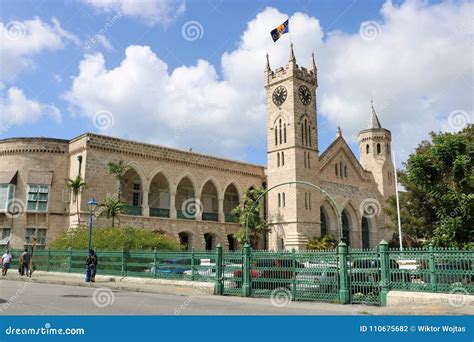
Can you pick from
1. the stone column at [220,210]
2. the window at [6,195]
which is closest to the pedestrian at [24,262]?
the window at [6,195]

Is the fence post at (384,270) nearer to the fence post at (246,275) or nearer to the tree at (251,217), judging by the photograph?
the fence post at (246,275)

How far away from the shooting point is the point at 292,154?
36406mm

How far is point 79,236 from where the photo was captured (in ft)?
83.6

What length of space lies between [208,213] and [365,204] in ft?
55.0

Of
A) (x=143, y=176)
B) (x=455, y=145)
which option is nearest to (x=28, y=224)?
(x=143, y=176)

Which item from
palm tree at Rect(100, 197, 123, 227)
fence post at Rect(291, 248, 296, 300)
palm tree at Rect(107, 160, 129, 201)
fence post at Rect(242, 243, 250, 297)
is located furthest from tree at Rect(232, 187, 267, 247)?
fence post at Rect(291, 248, 296, 300)

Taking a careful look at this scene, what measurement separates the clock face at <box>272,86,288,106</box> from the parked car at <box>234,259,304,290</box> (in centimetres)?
2535

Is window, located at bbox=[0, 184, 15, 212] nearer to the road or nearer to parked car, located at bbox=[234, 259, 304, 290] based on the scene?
the road

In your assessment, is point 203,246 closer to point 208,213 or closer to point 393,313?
point 208,213

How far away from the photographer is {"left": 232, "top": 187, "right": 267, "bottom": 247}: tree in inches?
1420

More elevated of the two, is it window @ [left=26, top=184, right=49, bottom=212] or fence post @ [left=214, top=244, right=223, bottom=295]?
window @ [left=26, top=184, right=49, bottom=212]

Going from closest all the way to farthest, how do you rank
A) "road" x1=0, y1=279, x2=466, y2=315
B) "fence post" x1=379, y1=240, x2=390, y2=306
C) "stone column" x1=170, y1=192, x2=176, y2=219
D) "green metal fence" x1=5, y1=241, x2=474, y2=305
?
"road" x1=0, y1=279, x2=466, y2=315 → "green metal fence" x1=5, y1=241, x2=474, y2=305 → "fence post" x1=379, y1=240, x2=390, y2=306 → "stone column" x1=170, y1=192, x2=176, y2=219

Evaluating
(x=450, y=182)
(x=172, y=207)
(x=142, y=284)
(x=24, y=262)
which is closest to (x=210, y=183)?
(x=172, y=207)

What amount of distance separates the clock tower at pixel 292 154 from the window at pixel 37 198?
17112 mm
